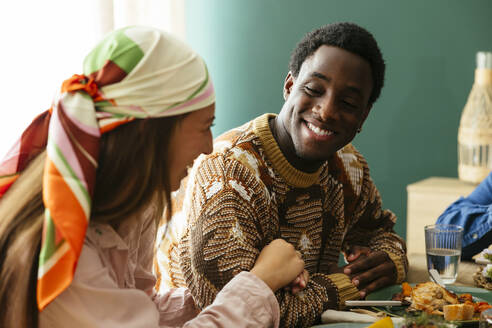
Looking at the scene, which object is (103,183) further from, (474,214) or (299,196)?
(474,214)

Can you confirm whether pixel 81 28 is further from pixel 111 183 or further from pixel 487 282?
pixel 487 282

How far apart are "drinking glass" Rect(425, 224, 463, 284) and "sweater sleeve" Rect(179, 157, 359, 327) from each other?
7.8 inches

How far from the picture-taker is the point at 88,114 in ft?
2.74

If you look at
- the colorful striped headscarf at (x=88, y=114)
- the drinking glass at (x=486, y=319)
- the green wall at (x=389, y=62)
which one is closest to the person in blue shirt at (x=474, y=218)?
the drinking glass at (x=486, y=319)

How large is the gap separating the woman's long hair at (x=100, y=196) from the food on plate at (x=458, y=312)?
0.53 metres

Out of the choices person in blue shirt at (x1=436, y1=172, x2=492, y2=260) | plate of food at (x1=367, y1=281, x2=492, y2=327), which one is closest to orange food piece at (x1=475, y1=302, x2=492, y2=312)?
plate of food at (x1=367, y1=281, x2=492, y2=327)

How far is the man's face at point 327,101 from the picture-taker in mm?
1304

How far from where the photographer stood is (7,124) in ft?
6.19

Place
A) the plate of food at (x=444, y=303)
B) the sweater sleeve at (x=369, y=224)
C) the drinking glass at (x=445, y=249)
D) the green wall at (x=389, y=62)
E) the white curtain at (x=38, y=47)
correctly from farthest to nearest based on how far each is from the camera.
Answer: the green wall at (x=389, y=62), the white curtain at (x=38, y=47), the sweater sleeve at (x=369, y=224), the drinking glass at (x=445, y=249), the plate of food at (x=444, y=303)

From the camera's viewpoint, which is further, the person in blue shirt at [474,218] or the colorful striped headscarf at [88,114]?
the person in blue shirt at [474,218]

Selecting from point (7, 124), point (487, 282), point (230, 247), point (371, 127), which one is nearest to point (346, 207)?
point (487, 282)

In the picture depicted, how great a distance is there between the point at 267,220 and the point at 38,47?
1.14 meters

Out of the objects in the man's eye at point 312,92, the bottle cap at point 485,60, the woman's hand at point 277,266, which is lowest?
the woman's hand at point 277,266

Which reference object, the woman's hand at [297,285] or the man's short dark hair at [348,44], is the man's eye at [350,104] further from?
the woman's hand at [297,285]
